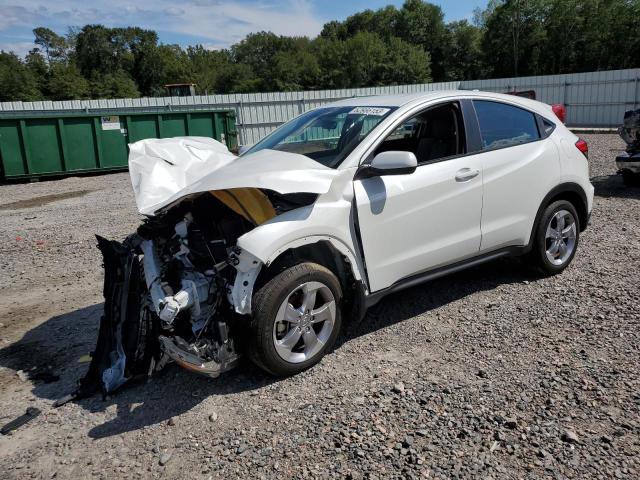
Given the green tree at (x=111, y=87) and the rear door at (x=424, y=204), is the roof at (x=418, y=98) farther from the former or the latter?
the green tree at (x=111, y=87)

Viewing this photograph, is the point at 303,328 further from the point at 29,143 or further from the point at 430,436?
the point at 29,143

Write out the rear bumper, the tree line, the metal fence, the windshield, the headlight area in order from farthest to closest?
the tree line
the metal fence
the rear bumper
the windshield
the headlight area

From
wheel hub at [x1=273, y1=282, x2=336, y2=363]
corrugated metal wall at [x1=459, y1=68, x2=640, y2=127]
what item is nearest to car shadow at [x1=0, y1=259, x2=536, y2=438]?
wheel hub at [x1=273, y1=282, x2=336, y2=363]

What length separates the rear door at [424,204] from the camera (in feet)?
12.6

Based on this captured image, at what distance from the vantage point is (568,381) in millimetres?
3393

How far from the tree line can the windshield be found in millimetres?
49985

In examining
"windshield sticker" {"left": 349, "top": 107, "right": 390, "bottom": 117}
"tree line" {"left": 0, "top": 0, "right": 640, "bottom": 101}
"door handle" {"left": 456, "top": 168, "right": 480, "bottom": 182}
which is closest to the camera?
"windshield sticker" {"left": 349, "top": 107, "right": 390, "bottom": 117}

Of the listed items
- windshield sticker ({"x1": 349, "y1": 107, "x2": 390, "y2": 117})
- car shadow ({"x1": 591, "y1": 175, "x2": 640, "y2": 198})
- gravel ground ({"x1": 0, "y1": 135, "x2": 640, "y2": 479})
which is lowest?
gravel ground ({"x1": 0, "y1": 135, "x2": 640, "y2": 479})

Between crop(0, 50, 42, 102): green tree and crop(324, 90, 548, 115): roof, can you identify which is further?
crop(0, 50, 42, 102): green tree

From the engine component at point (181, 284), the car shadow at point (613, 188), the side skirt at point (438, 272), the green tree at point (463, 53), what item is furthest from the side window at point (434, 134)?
the green tree at point (463, 53)

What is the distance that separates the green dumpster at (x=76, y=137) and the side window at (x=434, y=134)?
1335 cm

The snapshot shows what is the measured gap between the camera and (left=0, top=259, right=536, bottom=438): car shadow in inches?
136

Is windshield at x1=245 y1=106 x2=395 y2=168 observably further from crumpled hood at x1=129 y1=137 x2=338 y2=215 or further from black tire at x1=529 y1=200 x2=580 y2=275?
black tire at x1=529 y1=200 x2=580 y2=275

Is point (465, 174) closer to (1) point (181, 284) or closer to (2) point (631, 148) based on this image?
(1) point (181, 284)
